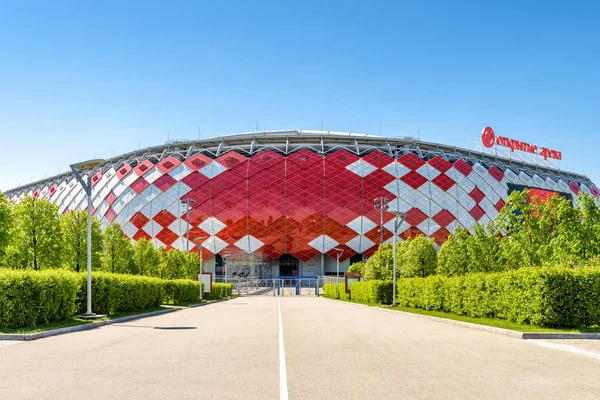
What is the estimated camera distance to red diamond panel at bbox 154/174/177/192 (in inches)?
2859

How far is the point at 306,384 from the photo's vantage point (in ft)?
24.6

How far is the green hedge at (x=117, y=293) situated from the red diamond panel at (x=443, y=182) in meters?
52.1

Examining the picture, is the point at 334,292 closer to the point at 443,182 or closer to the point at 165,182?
the point at 443,182

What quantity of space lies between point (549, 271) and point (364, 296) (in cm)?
2431

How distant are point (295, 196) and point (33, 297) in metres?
54.4

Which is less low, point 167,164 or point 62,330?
point 167,164

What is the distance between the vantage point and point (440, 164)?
74625 millimetres

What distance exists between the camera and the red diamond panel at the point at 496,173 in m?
79.5

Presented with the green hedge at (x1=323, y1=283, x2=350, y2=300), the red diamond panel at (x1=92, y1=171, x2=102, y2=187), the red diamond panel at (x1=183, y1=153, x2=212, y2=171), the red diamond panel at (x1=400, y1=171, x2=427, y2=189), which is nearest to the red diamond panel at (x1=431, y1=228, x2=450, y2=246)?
the red diamond panel at (x1=400, y1=171, x2=427, y2=189)

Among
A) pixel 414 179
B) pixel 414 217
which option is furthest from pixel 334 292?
pixel 414 179

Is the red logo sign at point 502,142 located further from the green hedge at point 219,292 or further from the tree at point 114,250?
the tree at point 114,250

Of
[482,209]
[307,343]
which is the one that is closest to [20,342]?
[307,343]

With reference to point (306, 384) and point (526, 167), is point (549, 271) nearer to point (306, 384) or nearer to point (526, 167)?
point (306, 384)

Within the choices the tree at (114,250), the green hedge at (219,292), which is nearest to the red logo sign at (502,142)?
the green hedge at (219,292)
